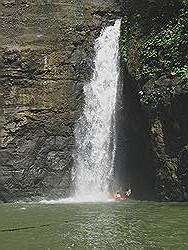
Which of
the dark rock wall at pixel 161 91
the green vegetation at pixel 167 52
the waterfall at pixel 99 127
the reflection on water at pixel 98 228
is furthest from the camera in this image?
the waterfall at pixel 99 127

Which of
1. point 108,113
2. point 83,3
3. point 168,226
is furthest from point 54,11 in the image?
point 168,226

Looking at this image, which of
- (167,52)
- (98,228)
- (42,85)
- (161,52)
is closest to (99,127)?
(42,85)

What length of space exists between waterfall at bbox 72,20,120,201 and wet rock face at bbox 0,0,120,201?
30cm

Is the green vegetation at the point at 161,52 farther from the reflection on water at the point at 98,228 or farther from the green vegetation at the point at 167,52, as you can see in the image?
the reflection on water at the point at 98,228

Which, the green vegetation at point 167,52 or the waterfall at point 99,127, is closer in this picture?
the green vegetation at point 167,52

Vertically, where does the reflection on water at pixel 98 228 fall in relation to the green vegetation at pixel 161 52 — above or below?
below

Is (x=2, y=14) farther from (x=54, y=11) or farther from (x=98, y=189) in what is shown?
(x=98, y=189)

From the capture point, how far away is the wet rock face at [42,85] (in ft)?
54.1

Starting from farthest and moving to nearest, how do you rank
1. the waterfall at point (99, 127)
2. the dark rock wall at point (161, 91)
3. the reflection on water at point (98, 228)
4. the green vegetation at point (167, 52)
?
the waterfall at point (99, 127), the green vegetation at point (167, 52), the dark rock wall at point (161, 91), the reflection on water at point (98, 228)

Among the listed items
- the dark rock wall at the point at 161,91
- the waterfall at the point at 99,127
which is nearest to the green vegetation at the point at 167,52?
the dark rock wall at the point at 161,91

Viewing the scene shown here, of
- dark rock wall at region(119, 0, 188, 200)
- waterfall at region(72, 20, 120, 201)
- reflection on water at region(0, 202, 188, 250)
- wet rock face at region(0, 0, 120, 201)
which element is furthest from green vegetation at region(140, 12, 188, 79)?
reflection on water at region(0, 202, 188, 250)

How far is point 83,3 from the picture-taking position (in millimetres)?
19000

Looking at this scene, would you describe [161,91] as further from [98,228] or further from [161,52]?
[98,228]

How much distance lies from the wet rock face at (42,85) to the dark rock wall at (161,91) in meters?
2.46
